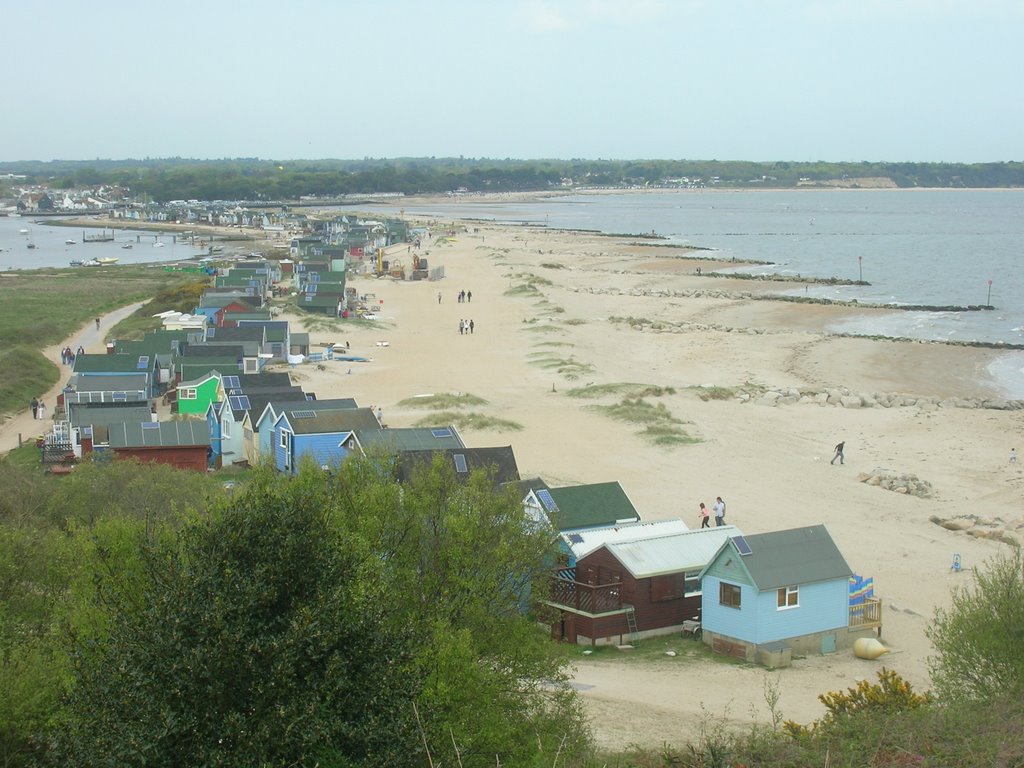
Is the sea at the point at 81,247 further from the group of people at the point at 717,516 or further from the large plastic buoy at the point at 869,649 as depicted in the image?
the large plastic buoy at the point at 869,649

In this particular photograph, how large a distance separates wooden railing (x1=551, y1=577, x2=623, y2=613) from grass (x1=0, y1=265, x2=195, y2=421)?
1028 inches

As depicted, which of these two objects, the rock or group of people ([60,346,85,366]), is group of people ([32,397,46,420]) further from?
the rock

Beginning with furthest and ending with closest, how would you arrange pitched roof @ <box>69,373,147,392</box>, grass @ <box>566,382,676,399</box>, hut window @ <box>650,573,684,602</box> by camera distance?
grass @ <box>566,382,676,399</box>
pitched roof @ <box>69,373,147,392</box>
hut window @ <box>650,573,684,602</box>

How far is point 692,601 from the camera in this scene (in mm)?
21844

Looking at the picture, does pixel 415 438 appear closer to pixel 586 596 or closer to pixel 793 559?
pixel 586 596

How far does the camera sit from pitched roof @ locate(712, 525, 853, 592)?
67.4 ft

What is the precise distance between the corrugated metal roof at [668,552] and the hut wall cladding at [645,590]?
0.14 meters

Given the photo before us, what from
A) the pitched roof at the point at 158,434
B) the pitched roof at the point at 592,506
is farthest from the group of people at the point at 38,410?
the pitched roof at the point at 592,506

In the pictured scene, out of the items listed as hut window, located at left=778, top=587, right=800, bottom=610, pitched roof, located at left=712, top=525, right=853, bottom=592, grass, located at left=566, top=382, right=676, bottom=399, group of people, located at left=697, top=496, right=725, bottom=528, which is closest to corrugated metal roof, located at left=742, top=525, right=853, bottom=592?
pitched roof, located at left=712, top=525, right=853, bottom=592

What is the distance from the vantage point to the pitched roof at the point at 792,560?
20.5m

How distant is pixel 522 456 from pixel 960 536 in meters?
11.8

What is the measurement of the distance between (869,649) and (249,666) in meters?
14.6

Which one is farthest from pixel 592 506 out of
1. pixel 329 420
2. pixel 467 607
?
pixel 467 607

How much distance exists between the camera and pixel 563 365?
48594 millimetres
